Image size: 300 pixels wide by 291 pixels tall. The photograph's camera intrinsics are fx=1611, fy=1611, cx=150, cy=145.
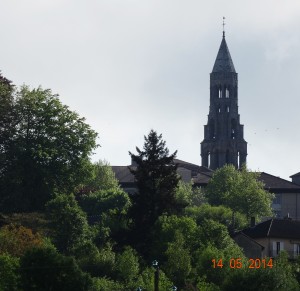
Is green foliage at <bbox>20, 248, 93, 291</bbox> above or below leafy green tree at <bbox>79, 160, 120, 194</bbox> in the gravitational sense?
below

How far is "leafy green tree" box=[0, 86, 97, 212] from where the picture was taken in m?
123

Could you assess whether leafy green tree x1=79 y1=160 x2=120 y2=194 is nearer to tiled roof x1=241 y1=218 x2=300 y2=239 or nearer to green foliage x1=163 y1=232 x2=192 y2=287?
tiled roof x1=241 y1=218 x2=300 y2=239

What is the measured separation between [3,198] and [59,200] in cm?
789

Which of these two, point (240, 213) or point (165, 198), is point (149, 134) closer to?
point (165, 198)

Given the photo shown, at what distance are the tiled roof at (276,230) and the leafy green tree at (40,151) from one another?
51.1 ft

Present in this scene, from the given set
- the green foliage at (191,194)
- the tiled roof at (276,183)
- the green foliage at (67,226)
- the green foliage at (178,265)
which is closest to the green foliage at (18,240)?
the green foliage at (67,226)

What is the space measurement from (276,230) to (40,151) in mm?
22198

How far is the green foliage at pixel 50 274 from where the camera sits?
89.9 meters

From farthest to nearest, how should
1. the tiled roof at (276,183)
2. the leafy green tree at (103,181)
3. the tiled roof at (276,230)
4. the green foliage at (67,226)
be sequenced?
the tiled roof at (276,183) < the leafy green tree at (103,181) < the tiled roof at (276,230) < the green foliage at (67,226)

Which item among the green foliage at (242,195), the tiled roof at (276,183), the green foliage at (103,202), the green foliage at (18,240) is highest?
the tiled roof at (276,183)

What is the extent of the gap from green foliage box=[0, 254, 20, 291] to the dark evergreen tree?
2211 cm

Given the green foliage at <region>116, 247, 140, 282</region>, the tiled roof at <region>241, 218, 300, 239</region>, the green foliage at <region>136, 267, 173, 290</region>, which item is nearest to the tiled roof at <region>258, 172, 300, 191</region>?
the tiled roof at <region>241, 218, 300, 239</region>

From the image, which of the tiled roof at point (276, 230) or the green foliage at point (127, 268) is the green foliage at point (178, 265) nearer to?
the green foliage at point (127, 268)

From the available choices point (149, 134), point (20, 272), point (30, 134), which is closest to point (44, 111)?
point (30, 134)
